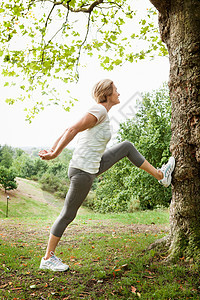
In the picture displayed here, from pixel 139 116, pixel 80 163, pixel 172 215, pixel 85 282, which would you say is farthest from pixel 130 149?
pixel 139 116

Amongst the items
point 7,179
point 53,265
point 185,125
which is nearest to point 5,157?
point 7,179

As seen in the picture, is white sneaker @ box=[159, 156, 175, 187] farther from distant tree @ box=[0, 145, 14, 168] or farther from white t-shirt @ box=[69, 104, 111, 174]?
distant tree @ box=[0, 145, 14, 168]

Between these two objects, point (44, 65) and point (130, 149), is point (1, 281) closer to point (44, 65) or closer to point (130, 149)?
point (130, 149)

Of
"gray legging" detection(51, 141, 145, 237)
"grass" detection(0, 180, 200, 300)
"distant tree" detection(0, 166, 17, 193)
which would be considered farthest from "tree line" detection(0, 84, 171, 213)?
"gray legging" detection(51, 141, 145, 237)

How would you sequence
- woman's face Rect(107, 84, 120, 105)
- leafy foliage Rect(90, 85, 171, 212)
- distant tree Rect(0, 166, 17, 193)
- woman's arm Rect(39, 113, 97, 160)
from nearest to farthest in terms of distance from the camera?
woman's arm Rect(39, 113, 97, 160), woman's face Rect(107, 84, 120, 105), leafy foliage Rect(90, 85, 171, 212), distant tree Rect(0, 166, 17, 193)

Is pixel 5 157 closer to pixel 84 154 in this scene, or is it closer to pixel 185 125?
pixel 84 154

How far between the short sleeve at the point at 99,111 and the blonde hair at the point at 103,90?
0.24 metres

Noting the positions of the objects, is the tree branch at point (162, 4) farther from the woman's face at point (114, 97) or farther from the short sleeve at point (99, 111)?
the short sleeve at point (99, 111)

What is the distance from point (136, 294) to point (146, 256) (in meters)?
0.87

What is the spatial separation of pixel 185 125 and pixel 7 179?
22260mm

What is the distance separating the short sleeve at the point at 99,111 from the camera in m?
2.94

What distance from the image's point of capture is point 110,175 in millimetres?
21406

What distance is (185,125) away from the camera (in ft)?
10.7

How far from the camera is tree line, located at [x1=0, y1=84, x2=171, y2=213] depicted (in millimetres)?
12031
